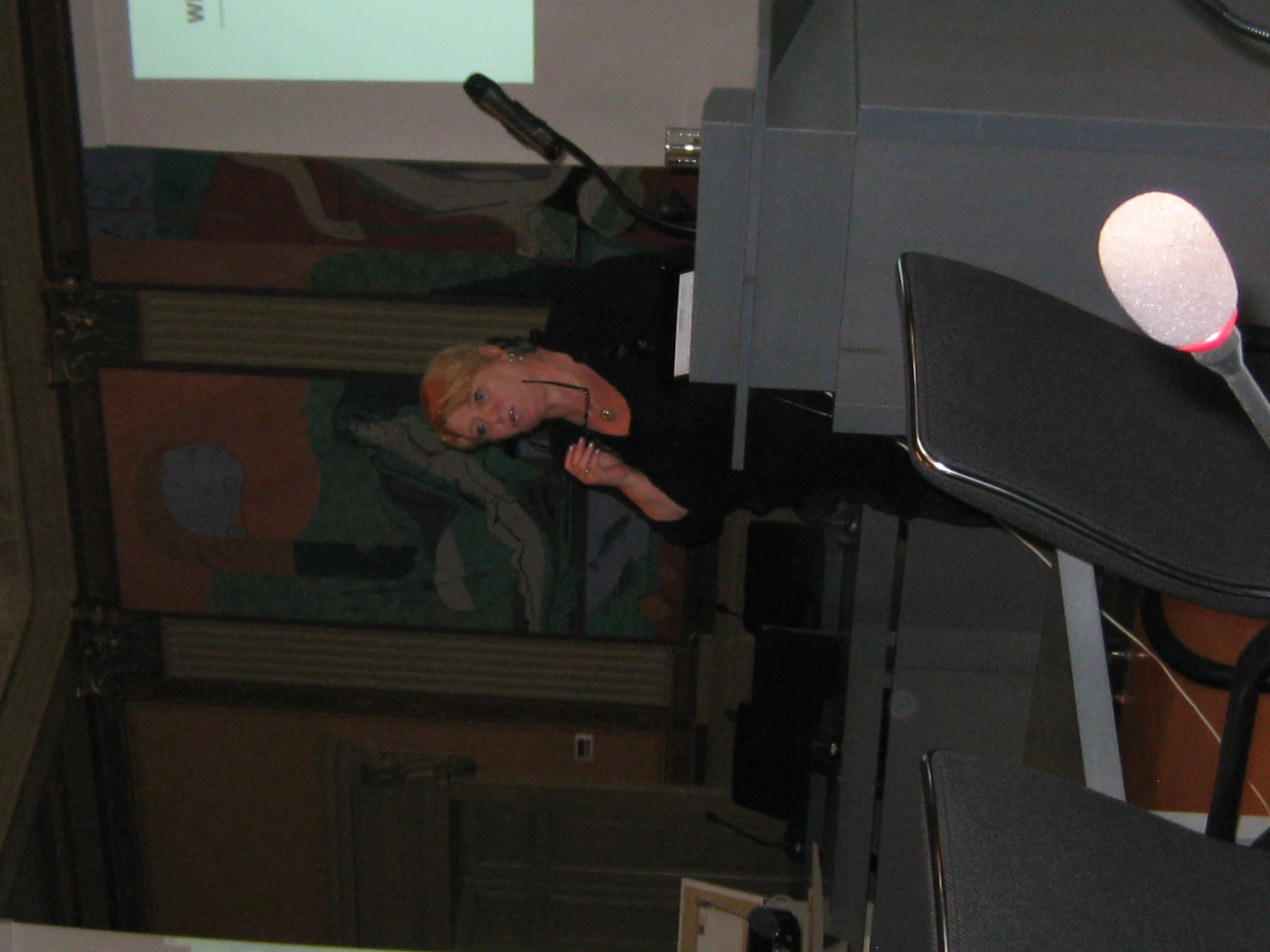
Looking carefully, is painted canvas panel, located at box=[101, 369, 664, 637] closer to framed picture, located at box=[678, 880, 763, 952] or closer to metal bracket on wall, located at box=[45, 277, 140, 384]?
metal bracket on wall, located at box=[45, 277, 140, 384]

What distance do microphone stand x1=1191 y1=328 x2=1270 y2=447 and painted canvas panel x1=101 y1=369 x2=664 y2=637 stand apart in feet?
7.88

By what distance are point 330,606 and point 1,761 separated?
0.96 m

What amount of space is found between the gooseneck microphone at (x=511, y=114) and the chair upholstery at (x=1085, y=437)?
51.6 inches

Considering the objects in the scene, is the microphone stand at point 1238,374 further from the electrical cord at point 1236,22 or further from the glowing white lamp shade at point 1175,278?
the electrical cord at point 1236,22

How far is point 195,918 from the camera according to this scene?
3.55 m

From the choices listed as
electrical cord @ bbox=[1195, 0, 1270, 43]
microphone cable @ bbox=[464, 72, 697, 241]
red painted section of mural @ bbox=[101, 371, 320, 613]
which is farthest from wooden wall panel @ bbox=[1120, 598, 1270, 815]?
red painted section of mural @ bbox=[101, 371, 320, 613]

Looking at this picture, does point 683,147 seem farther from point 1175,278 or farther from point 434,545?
point 434,545

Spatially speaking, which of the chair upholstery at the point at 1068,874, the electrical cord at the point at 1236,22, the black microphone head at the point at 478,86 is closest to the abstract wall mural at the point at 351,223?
the black microphone head at the point at 478,86

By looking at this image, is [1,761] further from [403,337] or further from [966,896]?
[966,896]

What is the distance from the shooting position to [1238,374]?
1.84ft

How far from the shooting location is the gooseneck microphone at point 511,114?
77.7 inches

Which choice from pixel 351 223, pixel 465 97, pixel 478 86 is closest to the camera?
pixel 478 86

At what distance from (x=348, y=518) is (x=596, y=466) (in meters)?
1.28

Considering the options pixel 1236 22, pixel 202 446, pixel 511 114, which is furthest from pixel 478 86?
pixel 202 446
